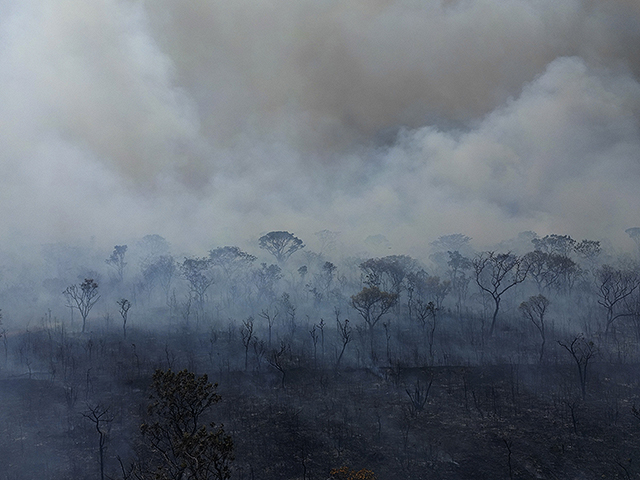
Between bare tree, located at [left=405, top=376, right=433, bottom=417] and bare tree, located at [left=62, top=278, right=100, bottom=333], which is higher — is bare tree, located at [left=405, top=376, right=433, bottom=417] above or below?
below

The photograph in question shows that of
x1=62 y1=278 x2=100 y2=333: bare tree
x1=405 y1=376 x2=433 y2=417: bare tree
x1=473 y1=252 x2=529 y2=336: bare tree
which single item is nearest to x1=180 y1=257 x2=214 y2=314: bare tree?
x1=62 y1=278 x2=100 y2=333: bare tree

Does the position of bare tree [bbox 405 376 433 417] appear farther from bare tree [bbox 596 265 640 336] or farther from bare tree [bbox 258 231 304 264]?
bare tree [bbox 258 231 304 264]

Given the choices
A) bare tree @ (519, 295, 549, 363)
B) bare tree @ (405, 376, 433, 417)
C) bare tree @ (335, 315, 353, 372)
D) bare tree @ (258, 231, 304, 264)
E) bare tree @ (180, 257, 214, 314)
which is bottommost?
bare tree @ (405, 376, 433, 417)

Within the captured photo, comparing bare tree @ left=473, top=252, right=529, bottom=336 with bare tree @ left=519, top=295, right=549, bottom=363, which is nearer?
bare tree @ left=519, top=295, right=549, bottom=363

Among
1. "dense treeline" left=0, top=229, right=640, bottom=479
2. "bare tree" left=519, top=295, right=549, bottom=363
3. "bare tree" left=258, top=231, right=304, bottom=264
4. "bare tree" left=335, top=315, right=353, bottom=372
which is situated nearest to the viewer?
"dense treeline" left=0, top=229, right=640, bottom=479

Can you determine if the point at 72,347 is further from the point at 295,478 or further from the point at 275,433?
the point at 295,478

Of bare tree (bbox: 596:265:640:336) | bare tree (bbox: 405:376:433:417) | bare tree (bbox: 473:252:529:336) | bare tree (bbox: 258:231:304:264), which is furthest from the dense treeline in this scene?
bare tree (bbox: 258:231:304:264)

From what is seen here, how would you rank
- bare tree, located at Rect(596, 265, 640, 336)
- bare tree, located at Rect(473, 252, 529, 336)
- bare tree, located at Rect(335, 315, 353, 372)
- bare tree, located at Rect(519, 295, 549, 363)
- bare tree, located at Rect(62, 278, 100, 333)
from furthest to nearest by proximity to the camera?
bare tree, located at Rect(62, 278, 100, 333) → bare tree, located at Rect(473, 252, 529, 336) → bare tree, located at Rect(596, 265, 640, 336) → bare tree, located at Rect(519, 295, 549, 363) → bare tree, located at Rect(335, 315, 353, 372)

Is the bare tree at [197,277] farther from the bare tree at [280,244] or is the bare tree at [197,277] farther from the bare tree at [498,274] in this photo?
the bare tree at [498,274]

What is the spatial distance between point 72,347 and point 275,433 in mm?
34227

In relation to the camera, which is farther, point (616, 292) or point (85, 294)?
point (616, 292)

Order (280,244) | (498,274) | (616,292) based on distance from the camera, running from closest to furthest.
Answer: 1. (498,274)
2. (616,292)
3. (280,244)

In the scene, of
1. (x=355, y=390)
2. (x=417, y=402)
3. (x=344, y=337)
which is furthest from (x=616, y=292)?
(x=355, y=390)

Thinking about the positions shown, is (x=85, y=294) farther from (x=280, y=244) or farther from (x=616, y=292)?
(x=616, y=292)
